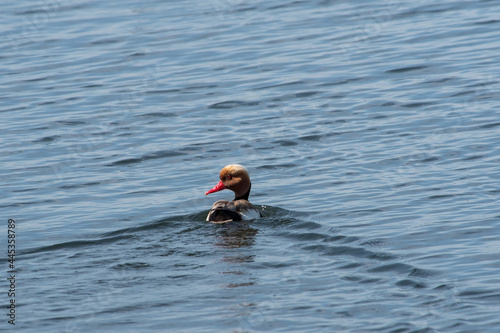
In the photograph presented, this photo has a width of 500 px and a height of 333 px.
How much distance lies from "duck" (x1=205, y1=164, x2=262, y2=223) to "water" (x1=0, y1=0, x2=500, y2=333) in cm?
21

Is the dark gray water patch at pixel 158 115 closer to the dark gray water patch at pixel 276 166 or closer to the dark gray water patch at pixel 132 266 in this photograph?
the dark gray water patch at pixel 276 166

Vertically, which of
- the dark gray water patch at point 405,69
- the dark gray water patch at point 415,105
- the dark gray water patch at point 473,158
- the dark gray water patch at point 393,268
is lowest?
the dark gray water patch at point 473,158

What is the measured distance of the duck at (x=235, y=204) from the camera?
437 inches

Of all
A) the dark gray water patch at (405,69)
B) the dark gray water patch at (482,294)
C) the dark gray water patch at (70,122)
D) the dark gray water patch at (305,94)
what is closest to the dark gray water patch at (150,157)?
the dark gray water patch at (70,122)

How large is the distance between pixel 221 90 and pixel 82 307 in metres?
10.5

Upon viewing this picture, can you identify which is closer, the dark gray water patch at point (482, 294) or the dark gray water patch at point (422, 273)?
the dark gray water patch at point (482, 294)

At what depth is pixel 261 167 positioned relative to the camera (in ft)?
45.1

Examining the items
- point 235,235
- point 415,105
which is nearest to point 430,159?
point 415,105

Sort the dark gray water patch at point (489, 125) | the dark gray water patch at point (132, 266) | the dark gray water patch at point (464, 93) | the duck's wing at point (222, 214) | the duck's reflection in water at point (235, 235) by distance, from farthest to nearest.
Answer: the dark gray water patch at point (464, 93), the dark gray water patch at point (489, 125), the duck's wing at point (222, 214), the duck's reflection in water at point (235, 235), the dark gray water patch at point (132, 266)

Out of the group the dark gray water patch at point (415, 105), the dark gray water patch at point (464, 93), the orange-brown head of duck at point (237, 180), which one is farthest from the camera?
the dark gray water patch at point (464, 93)

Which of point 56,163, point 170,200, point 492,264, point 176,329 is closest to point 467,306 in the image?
point 492,264

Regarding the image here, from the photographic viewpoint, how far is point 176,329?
25.8 feet

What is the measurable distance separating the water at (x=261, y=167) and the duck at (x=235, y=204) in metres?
0.21

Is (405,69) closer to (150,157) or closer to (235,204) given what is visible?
(150,157)
